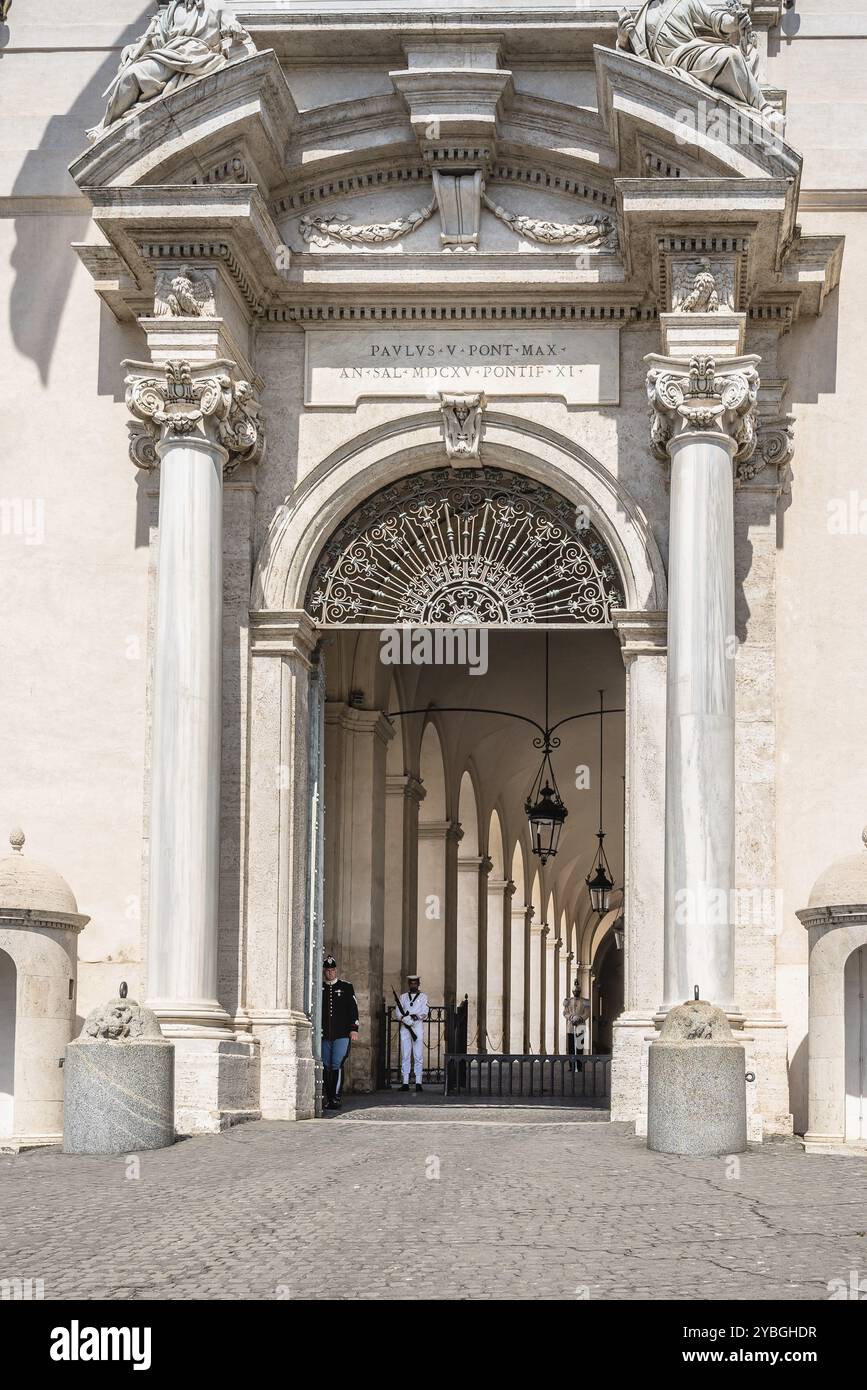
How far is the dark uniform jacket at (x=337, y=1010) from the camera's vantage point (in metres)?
18.8

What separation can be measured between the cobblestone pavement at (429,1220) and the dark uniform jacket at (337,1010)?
4.42 metres

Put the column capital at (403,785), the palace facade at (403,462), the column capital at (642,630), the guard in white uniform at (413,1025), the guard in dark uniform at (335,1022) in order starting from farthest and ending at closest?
the column capital at (403,785) → the guard in white uniform at (413,1025) → the guard in dark uniform at (335,1022) → the column capital at (642,630) → the palace facade at (403,462)

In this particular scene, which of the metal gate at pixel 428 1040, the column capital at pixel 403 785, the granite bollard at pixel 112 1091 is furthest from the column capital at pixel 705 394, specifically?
the column capital at pixel 403 785

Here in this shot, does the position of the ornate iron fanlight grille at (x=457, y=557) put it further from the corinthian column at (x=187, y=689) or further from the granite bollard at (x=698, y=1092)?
the granite bollard at (x=698, y=1092)

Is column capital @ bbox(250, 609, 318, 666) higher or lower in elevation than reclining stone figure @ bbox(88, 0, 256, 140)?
lower

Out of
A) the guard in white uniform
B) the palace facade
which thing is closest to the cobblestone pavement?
the palace facade

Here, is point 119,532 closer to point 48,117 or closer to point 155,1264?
point 48,117

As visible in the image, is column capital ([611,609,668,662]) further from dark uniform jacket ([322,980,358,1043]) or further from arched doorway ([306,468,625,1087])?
dark uniform jacket ([322,980,358,1043])

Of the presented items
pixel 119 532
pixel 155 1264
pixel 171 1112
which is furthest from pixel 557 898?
pixel 155 1264

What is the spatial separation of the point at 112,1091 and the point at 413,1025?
29.2 ft

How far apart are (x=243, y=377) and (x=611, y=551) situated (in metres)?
3.12

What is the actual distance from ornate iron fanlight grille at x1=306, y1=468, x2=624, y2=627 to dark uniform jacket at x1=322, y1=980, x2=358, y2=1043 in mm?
3806

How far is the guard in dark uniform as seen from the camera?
18609 millimetres

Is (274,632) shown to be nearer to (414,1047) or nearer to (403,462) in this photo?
(403,462)
